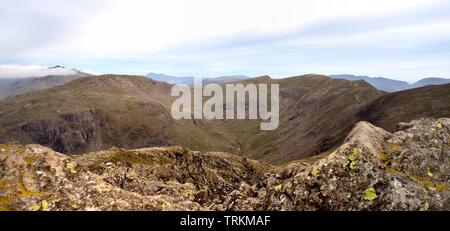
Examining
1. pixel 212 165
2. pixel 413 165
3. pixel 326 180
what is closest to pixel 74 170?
pixel 326 180

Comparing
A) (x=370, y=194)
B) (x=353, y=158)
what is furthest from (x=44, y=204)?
(x=370, y=194)

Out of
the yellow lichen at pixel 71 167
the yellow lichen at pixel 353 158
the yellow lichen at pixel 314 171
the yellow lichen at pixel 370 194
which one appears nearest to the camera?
the yellow lichen at pixel 370 194

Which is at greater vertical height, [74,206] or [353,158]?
[353,158]

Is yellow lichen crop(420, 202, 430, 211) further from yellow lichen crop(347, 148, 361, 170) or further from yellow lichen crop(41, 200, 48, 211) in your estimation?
yellow lichen crop(41, 200, 48, 211)

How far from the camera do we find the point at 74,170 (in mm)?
33312

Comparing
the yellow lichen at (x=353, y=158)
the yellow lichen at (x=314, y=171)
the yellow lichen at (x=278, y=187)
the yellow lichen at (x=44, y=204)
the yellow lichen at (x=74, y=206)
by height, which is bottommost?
the yellow lichen at (x=74, y=206)

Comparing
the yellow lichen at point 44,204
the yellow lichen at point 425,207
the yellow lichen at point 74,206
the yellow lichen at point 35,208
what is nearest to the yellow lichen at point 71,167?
the yellow lichen at point 44,204

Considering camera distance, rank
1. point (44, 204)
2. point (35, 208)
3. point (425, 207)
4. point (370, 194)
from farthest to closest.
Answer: point (44, 204), point (35, 208), point (370, 194), point (425, 207)

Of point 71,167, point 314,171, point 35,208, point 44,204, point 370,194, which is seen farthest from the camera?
point 71,167

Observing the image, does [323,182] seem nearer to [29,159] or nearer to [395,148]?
[395,148]

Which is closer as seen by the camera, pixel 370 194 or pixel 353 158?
pixel 370 194

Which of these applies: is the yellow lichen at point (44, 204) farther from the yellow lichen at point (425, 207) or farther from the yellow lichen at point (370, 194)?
the yellow lichen at point (425, 207)
